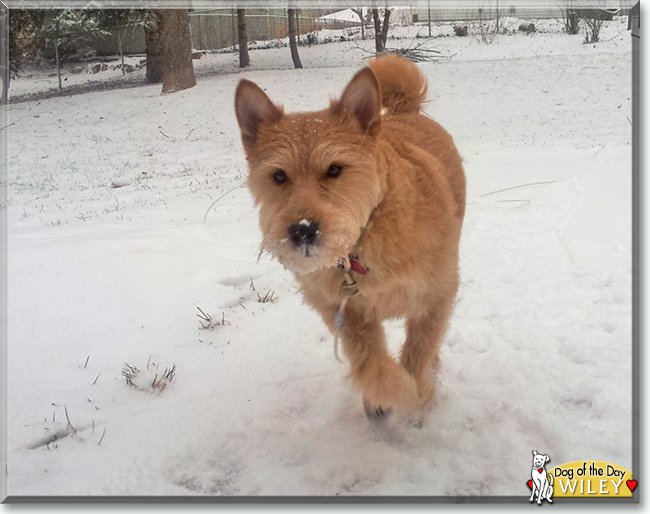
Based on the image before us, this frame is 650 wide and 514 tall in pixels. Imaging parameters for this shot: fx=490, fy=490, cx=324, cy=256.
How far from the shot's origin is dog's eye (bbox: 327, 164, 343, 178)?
2162mm

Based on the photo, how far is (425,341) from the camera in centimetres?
264

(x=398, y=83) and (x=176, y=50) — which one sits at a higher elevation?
(x=176, y=50)

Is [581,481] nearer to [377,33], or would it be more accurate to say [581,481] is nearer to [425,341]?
[425,341]

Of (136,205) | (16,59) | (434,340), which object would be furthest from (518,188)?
(16,59)

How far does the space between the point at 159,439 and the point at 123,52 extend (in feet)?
76.0

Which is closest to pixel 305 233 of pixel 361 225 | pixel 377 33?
pixel 361 225

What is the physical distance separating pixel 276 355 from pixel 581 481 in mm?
1850

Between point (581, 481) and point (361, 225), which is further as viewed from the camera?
point (361, 225)

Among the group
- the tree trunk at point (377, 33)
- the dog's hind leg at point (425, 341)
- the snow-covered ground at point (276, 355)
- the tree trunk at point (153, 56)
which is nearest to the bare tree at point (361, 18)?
the tree trunk at point (377, 33)

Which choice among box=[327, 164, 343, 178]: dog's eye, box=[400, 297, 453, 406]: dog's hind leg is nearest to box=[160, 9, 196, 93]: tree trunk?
box=[327, 164, 343, 178]: dog's eye

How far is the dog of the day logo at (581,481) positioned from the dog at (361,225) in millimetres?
670

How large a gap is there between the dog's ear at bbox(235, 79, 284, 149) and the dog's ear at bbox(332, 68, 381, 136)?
1.04 feet

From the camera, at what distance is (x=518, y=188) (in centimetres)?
620

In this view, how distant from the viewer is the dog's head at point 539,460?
2.07 metres
